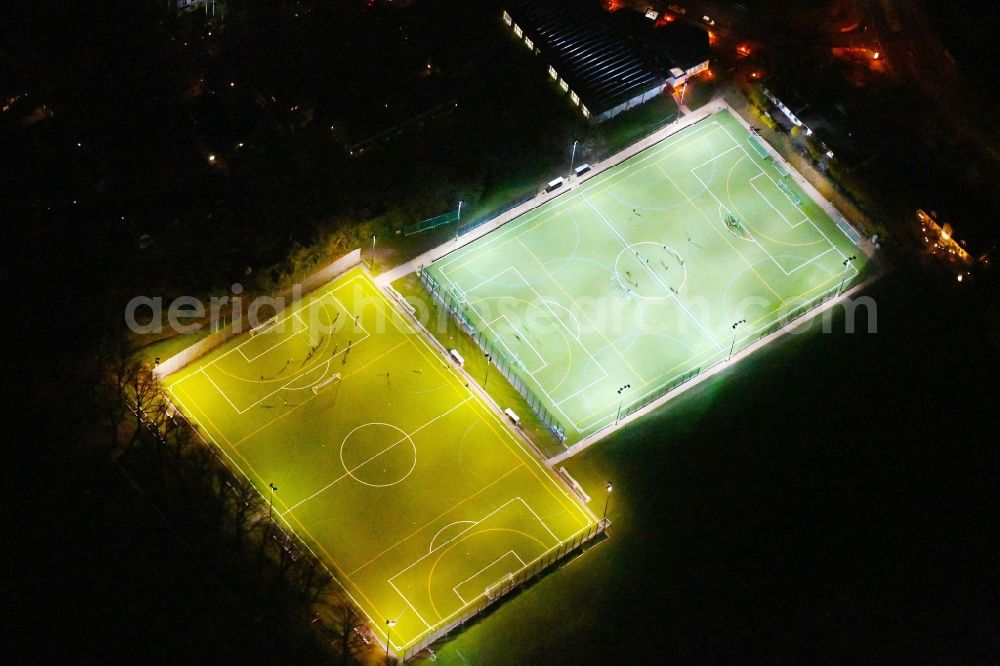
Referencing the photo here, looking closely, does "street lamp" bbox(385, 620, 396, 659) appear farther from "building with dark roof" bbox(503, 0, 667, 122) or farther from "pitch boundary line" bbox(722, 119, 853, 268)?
"pitch boundary line" bbox(722, 119, 853, 268)

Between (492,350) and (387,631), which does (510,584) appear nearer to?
(387,631)

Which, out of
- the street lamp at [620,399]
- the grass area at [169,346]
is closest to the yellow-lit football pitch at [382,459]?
the grass area at [169,346]

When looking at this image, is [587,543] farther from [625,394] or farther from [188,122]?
[188,122]

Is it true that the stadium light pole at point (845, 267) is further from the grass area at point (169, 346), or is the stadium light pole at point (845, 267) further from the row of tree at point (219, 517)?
the grass area at point (169, 346)

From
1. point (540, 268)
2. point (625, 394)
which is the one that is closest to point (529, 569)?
point (625, 394)

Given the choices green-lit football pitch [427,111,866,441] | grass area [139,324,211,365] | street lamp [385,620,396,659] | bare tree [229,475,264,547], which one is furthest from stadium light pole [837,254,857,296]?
grass area [139,324,211,365]

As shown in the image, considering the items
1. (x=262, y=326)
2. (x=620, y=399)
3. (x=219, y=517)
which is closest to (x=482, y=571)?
(x=620, y=399)
